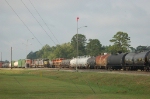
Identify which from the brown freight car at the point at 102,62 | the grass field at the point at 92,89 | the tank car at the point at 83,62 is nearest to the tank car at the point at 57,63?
the tank car at the point at 83,62

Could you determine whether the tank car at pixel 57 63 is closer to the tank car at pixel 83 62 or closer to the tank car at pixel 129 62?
the tank car at pixel 83 62

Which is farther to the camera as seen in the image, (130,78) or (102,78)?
(102,78)

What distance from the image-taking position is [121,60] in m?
67.7

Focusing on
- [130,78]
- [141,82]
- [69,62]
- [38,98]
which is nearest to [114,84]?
[130,78]

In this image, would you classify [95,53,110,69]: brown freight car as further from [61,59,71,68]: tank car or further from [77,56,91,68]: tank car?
[61,59,71,68]: tank car

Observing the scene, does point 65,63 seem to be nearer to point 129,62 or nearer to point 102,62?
point 102,62

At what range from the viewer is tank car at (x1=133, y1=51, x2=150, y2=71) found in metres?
56.6

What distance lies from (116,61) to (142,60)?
519 inches

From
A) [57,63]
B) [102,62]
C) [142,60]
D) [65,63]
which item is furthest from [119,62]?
[57,63]

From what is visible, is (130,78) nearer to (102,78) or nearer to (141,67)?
(102,78)

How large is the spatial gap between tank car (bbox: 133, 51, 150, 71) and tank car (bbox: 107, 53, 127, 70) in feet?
20.7

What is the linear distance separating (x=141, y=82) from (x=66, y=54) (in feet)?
531

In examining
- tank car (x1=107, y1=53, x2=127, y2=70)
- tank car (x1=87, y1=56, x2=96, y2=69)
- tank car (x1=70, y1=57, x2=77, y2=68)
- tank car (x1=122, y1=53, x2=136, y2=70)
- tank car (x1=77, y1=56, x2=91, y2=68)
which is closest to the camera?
tank car (x1=122, y1=53, x2=136, y2=70)

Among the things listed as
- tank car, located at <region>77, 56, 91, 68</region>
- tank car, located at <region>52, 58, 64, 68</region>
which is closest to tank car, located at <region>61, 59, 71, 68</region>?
tank car, located at <region>52, 58, 64, 68</region>
